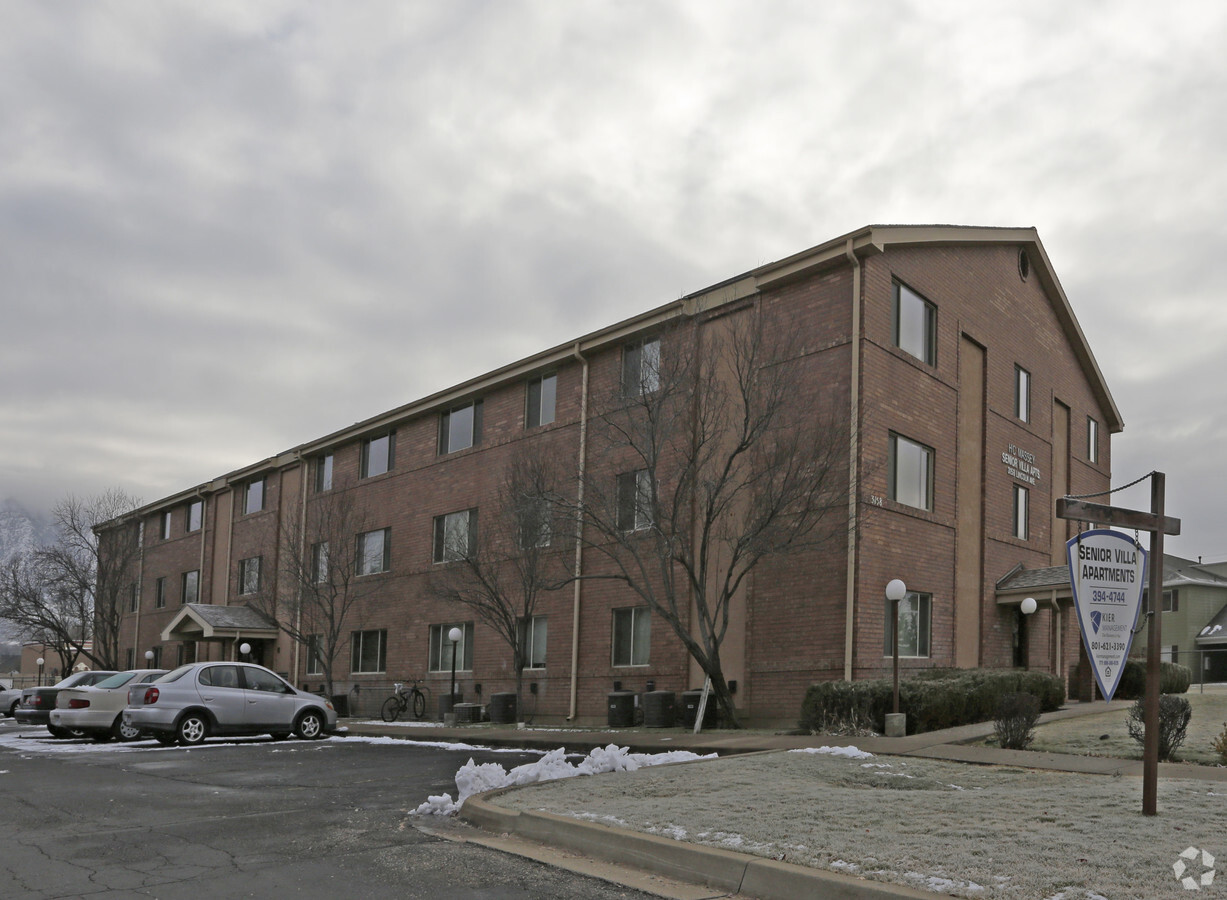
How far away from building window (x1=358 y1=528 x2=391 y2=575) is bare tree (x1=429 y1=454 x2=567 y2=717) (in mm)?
4586

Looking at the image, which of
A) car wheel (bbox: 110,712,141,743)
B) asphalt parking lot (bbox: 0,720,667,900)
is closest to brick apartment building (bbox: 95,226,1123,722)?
asphalt parking lot (bbox: 0,720,667,900)

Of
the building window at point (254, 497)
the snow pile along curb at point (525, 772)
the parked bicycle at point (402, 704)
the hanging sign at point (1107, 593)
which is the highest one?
the building window at point (254, 497)

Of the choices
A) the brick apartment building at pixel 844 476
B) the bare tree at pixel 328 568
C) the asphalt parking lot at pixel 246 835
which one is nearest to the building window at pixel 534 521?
the brick apartment building at pixel 844 476

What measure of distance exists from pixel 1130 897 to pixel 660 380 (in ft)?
A: 48.7

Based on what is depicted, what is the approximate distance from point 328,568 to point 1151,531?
89.0ft

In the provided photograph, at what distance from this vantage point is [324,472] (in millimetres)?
38312

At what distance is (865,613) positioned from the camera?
20375mm

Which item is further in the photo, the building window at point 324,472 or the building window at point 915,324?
the building window at point 324,472

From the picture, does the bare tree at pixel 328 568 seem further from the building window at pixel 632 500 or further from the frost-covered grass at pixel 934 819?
the frost-covered grass at pixel 934 819

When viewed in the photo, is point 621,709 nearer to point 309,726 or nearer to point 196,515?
point 309,726

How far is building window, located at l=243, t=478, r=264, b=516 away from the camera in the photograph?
1654 inches

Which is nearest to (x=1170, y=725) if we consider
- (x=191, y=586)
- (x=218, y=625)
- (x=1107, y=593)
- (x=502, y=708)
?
(x=1107, y=593)

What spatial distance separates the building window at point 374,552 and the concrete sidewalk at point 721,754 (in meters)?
10.2

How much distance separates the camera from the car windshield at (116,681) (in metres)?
21.6
